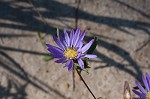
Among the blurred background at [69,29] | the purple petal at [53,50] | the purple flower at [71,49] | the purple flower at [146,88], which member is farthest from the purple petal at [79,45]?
the blurred background at [69,29]

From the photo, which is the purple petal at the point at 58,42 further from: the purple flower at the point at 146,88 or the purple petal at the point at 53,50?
the purple flower at the point at 146,88

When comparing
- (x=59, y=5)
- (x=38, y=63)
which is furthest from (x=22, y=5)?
(x=38, y=63)

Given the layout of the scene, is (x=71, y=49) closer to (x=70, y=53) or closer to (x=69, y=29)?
(x=70, y=53)

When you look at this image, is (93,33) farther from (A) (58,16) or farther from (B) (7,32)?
(B) (7,32)

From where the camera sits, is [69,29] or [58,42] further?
[69,29]

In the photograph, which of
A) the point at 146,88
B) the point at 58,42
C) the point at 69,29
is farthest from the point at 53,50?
the point at 69,29

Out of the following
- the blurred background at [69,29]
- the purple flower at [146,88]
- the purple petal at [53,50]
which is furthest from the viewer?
the blurred background at [69,29]
